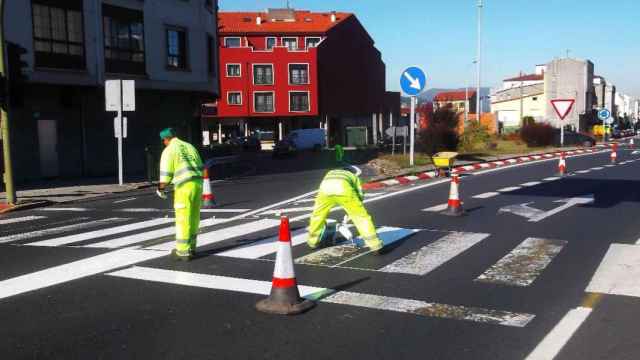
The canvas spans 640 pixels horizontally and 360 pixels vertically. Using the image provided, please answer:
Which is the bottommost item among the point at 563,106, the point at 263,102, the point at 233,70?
the point at 563,106

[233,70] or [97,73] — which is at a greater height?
[233,70]

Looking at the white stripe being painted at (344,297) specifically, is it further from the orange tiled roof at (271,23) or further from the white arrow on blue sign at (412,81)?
the orange tiled roof at (271,23)

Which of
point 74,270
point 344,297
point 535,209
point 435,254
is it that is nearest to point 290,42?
point 535,209

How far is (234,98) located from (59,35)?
41222mm

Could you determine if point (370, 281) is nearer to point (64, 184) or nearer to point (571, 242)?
point (571, 242)

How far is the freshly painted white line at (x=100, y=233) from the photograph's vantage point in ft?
31.0

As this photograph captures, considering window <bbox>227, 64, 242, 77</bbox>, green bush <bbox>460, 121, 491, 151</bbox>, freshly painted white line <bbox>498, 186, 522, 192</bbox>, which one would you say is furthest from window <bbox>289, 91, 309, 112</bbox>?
freshly painted white line <bbox>498, 186, 522, 192</bbox>

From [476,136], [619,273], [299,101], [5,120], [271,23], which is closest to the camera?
[619,273]

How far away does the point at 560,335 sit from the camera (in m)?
5.09

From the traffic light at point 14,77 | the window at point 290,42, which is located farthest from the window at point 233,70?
the traffic light at point 14,77

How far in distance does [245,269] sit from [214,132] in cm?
6148

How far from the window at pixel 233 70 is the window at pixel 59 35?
131ft

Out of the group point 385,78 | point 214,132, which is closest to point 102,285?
point 214,132

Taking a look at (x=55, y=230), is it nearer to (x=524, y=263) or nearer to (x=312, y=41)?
(x=524, y=263)
